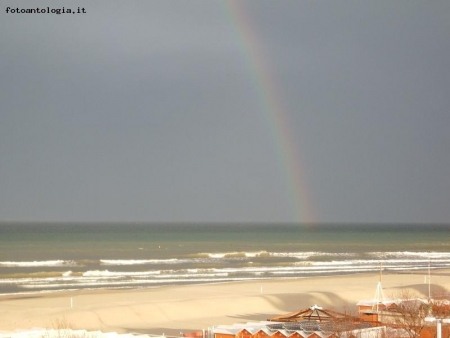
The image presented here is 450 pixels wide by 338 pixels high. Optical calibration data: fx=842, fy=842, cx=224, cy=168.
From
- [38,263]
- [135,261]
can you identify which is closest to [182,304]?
[38,263]

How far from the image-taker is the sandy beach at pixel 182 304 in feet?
131

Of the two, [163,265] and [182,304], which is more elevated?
[163,265]

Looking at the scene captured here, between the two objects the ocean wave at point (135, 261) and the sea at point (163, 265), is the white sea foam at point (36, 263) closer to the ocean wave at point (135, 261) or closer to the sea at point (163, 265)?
the sea at point (163, 265)

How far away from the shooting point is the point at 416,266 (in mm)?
84875

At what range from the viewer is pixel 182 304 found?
46.1m

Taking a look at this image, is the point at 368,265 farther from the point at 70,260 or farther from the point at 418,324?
the point at 418,324

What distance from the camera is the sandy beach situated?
3991 cm

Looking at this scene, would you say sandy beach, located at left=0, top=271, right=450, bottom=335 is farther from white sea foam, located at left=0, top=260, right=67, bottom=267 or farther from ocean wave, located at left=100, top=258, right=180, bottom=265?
white sea foam, located at left=0, top=260, right=67, bottom=267

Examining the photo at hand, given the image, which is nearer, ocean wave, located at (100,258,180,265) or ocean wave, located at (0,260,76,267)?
ocean wave, located at (0,260,76,267)

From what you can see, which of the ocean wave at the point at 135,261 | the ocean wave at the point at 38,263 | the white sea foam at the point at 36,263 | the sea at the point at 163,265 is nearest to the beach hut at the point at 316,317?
the sea at the point at 163,265

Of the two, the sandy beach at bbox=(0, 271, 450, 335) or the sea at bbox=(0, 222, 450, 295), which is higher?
the sea at bbox=(0, 222, 450, 295)

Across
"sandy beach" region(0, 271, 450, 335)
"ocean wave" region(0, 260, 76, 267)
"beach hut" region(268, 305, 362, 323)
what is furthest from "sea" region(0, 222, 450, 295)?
"beach hut" region(268, 305, 362, 323)

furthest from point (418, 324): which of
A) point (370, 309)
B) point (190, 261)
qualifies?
point (190, 261)

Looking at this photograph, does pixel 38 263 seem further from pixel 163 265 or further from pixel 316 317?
pixel 316 317
